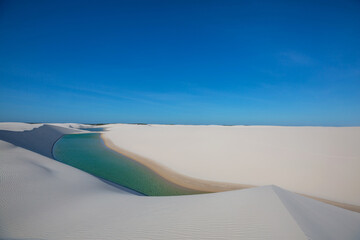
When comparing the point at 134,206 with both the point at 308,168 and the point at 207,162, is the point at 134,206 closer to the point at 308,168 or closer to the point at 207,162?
the point at 207,162

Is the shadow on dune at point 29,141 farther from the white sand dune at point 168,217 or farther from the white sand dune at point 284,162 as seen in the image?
the white sand dune at point 168,217

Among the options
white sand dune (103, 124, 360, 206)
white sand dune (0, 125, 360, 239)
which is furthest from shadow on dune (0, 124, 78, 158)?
white sand dune (0, 125, 360, 239)

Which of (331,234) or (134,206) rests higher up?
(331,234)

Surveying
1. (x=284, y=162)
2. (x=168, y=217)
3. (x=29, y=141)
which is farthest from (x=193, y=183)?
(x=29, y=141)

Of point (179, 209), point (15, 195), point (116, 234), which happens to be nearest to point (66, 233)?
point (116, 234)

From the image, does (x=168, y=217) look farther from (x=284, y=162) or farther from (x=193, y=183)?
(x=284, y=162)

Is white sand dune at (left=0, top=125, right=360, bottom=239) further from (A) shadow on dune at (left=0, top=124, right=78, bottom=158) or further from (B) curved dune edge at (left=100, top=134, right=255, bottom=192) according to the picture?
(A) shadow on dune at (left=0, top=124, right=78, bottom=158)

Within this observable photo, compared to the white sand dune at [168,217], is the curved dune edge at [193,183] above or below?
below

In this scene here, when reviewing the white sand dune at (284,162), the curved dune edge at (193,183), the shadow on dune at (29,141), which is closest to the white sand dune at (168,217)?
the curved dune edge at (193,183)
